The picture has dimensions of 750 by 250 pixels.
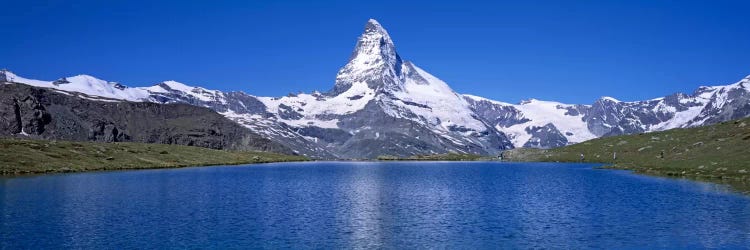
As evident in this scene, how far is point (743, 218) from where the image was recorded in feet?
193

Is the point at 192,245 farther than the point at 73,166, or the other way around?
the point at 73,166

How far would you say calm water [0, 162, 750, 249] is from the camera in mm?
51281

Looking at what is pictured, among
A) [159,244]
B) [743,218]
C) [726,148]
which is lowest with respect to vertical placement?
[159,244]

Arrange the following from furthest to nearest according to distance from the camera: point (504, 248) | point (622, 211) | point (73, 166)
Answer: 1. point (73, 166)
2. point (622, 211)
3. point (504, 248)

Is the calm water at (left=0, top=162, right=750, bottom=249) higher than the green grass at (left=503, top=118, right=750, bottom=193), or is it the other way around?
the green grass at (left=503, top=118, right=750, bottom=193)

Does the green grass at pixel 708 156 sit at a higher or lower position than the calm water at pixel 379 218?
higher

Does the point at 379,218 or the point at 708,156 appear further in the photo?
the point at 708,156

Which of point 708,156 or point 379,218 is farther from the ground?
point 708,156

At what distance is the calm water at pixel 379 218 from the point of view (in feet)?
168

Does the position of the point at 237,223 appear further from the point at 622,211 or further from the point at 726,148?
the point at 726,148

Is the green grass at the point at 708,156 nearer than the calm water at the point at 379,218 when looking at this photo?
No

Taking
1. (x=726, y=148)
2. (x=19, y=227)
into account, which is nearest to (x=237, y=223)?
(x=19, y=227)

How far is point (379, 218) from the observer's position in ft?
219

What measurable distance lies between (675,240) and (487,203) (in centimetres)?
3119
